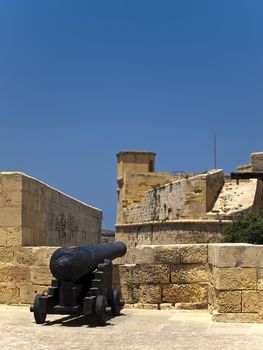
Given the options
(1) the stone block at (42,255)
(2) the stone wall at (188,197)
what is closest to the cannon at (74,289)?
(1) the stone block at (42,255)

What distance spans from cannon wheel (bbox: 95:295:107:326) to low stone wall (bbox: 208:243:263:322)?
3.68 ft

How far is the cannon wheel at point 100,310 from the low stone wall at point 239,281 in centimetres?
112

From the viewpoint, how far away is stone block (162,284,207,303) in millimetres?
6812

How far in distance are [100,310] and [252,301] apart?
4.97 ft

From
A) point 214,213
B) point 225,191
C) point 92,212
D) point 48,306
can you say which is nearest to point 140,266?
point 48,306

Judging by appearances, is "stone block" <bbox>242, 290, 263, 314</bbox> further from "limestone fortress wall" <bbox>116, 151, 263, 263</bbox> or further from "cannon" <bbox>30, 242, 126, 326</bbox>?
"limestone fortress wall" <bbox>116, 151, 263, 263</bbox>

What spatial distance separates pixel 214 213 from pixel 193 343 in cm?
1909

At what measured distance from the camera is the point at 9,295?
7.28 metres

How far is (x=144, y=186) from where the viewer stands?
3541 centimetres

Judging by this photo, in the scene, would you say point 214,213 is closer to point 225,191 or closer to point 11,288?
point 225,191

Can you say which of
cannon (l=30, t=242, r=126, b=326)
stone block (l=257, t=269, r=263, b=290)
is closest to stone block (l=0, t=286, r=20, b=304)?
cannon (l=30, t=242, r=126, b=326)

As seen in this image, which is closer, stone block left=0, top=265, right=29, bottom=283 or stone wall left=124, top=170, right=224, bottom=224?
stone block left=0, top=265, right=29, bottom=283

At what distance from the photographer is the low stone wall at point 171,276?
269 inches

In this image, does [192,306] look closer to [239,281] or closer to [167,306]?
[167,306]
